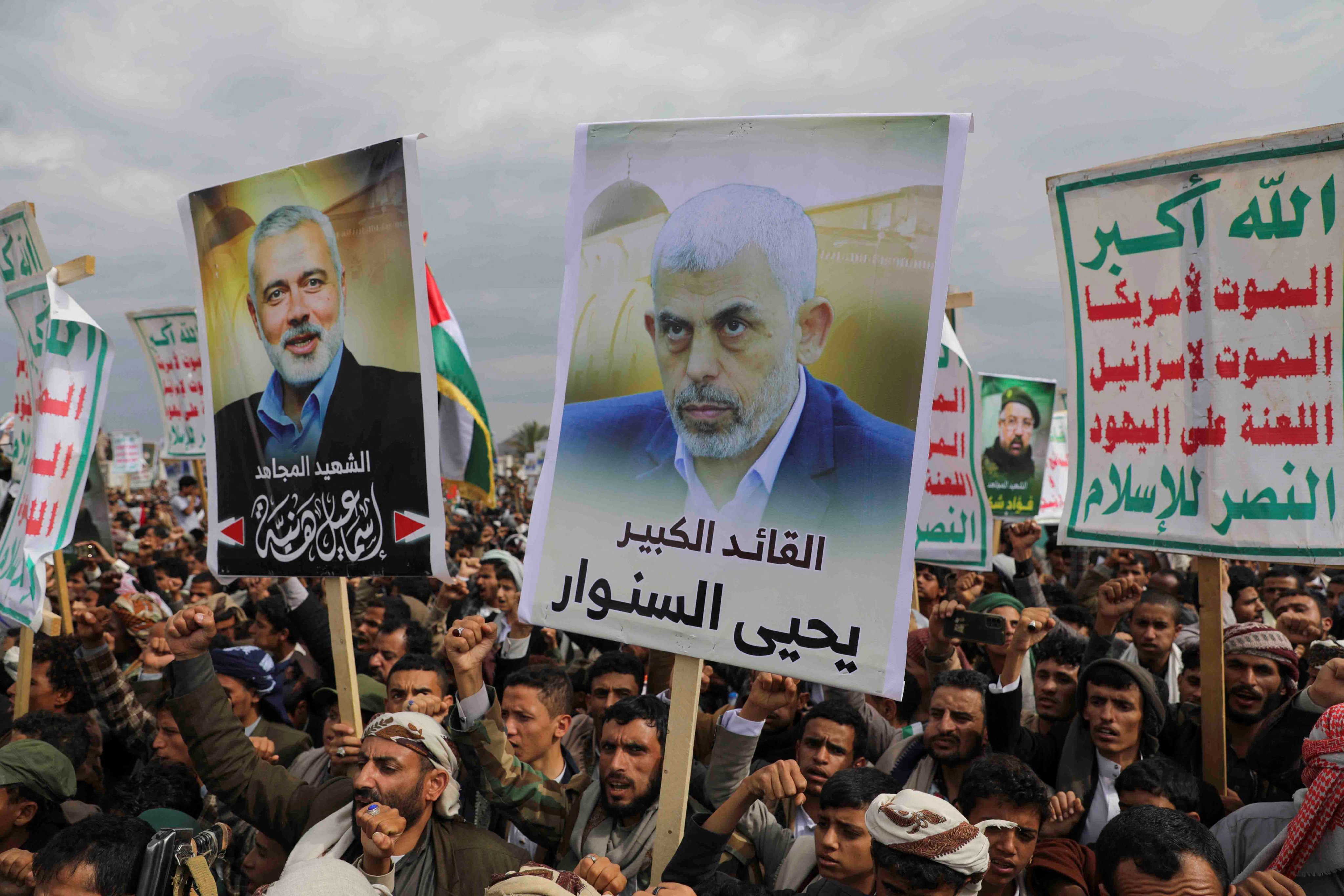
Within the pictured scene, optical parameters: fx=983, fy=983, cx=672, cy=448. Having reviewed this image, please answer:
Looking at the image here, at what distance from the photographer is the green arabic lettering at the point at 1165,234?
3.66m

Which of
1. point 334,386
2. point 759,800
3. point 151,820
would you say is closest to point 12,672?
point 151,820

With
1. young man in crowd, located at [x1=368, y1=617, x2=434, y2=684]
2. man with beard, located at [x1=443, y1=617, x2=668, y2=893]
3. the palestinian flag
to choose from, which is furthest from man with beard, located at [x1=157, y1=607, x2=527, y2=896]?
the palestinian flag

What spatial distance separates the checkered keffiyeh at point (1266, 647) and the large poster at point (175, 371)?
8.78 m

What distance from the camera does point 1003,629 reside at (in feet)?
12.3

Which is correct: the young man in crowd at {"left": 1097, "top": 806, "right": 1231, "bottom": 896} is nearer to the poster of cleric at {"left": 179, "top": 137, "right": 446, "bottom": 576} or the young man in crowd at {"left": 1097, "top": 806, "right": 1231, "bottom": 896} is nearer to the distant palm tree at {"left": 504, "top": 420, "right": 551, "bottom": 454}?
the poster of cleric at {"left": 179, "top": 137, "right": 446, "bottom": 576}

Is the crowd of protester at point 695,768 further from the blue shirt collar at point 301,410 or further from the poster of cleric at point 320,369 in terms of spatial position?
the blue shirt collar at point 301,410

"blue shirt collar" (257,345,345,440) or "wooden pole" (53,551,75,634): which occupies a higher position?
"blue shirt collar" (257,345,345,440)

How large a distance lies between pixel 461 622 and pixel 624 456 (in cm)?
80

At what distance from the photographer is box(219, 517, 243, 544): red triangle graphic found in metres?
3.87

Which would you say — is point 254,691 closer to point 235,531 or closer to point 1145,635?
point 235,531

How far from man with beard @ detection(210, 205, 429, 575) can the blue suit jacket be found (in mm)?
824

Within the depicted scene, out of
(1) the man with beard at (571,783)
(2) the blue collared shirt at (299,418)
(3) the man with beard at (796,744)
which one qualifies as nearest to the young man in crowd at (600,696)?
(3) the man with beard at (796,744)

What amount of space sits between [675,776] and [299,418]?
2067 millimetres

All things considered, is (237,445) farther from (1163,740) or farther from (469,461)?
(1163,740)
